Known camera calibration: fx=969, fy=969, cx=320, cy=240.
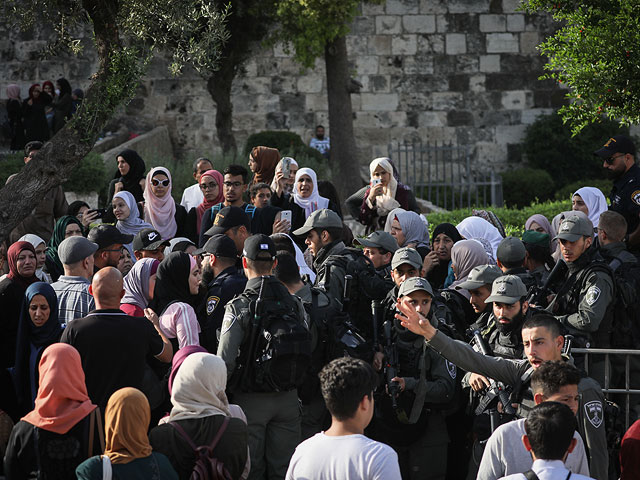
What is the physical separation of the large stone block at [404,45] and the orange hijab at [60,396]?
16789 mm

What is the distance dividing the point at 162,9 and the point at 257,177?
223 centimetres

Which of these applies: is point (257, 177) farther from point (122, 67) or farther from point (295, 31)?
point (295, 31)

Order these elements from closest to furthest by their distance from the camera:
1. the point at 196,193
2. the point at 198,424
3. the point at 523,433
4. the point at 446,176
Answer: the point at 523,433
the point at 198,424
the point at 196,193
the point at 446,176

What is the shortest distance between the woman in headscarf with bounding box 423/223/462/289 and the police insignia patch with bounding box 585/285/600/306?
72.4 inches

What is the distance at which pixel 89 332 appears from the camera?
18.2 ft

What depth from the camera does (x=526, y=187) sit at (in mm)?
20000

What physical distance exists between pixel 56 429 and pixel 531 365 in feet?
8.55

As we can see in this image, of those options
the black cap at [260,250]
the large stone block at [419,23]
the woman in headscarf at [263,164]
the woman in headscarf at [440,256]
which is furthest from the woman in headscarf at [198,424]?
the large stone block at [419,23]

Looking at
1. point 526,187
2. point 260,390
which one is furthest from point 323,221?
point 526,187

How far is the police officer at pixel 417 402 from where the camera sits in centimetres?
616

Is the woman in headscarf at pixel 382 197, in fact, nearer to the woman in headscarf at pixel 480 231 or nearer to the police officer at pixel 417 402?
the woman in headscarf at pixel 480 231

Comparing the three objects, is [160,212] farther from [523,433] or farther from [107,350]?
[523,433]

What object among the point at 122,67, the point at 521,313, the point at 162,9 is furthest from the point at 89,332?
the point at 162,9

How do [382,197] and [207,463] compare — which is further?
[382,197]
